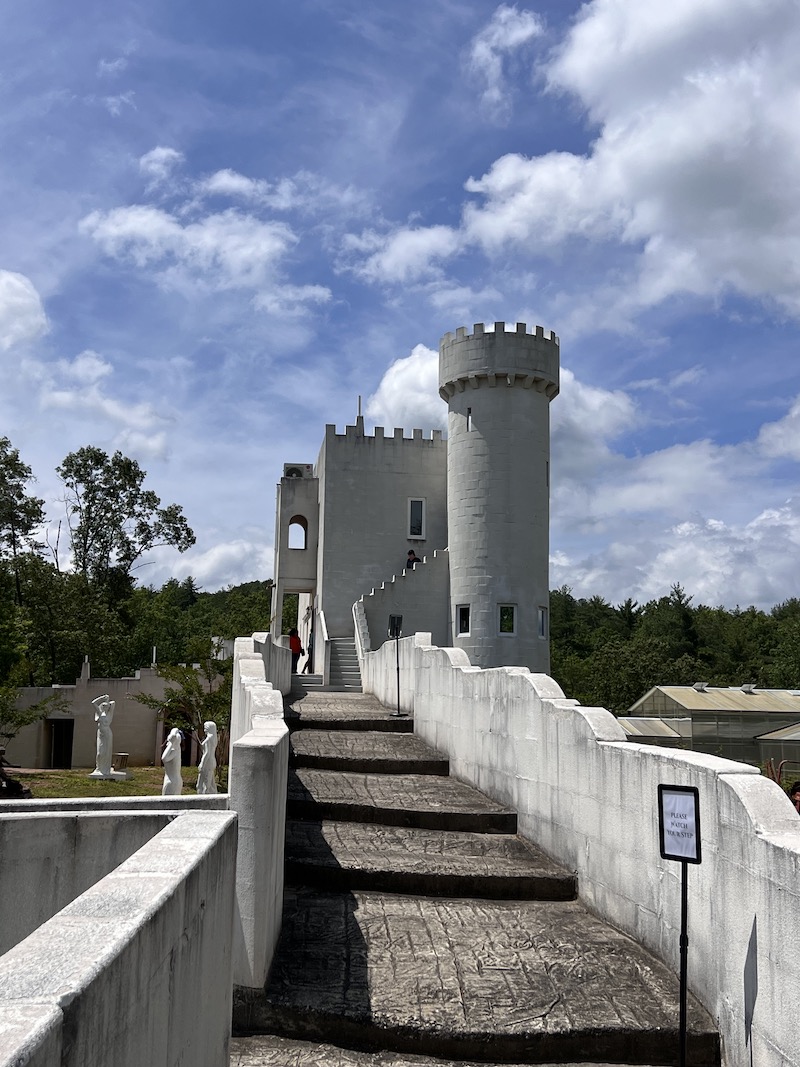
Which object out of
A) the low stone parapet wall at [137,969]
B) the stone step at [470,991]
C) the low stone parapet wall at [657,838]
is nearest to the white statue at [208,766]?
the low stone parapet wall at [657,838]

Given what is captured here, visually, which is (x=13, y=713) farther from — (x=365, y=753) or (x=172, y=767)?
(x=365, y=753)

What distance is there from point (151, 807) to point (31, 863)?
90 cm

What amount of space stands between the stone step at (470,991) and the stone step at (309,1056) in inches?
2.4

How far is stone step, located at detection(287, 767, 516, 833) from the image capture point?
416 inches

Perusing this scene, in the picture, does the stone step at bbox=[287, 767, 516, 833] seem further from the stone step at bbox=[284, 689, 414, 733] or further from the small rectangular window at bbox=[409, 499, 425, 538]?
the small rectangular window at bbox=[409, 499, 425, 538]

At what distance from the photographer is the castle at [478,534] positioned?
93.2 feet

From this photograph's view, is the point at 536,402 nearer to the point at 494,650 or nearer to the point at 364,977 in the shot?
the point at 494,650

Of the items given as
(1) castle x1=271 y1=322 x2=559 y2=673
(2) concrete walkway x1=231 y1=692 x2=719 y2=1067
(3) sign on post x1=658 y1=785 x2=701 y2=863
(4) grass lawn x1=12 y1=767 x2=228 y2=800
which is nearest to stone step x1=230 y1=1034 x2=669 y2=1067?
(2) concrete walkway x1=231 y1=692 x2=719 y2=1067

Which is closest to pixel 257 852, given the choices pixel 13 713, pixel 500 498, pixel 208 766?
pixel 208 766

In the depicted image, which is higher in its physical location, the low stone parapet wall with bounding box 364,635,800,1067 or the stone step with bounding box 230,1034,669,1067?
the low stone parapet wall with bounding box 364,635,800,1067

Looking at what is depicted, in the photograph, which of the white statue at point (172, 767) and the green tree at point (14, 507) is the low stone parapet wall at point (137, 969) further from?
the green tree at point (14, 507)


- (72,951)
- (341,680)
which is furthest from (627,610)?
(72,951)

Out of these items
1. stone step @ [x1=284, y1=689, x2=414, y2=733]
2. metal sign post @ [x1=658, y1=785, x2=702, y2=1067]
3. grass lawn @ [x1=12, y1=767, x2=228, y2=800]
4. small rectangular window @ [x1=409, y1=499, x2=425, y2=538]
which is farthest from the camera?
small rectangular window @ [x1=409, y1=499, x2=425, y2=538]

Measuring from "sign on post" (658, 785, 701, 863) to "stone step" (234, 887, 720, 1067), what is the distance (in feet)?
4.13
